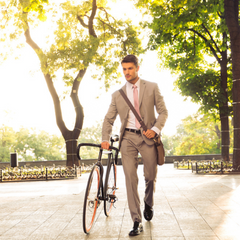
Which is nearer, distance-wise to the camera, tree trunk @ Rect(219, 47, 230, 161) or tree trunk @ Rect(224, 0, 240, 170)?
tree trunk @ Rect(224, 0, 240, 170)

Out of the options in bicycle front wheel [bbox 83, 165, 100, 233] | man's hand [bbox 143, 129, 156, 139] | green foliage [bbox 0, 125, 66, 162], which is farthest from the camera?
green foliage [bbox 0, 125, 66, 162]

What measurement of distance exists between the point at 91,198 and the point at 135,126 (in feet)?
3.63

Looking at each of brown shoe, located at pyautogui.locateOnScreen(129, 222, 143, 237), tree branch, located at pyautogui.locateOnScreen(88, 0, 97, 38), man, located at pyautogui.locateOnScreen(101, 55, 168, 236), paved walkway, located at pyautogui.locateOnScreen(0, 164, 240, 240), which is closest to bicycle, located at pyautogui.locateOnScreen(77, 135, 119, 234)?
paved walkway, located at pyautogui.locateOnScreen(0, 164, 240, 240)

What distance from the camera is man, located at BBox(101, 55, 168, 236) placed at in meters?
4.59

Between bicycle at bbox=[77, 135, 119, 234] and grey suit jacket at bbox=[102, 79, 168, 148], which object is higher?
grey suit jacket at bbox=[102, 79, 168, 148]

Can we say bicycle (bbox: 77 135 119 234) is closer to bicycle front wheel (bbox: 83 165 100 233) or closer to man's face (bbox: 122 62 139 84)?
bicycle front wheel (bbox: 83 165 100 233)

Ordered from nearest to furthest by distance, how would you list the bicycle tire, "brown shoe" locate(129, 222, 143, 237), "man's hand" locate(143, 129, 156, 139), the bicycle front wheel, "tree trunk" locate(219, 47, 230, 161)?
"brown shoe" locate(129, 222, 143, 237) < the bicycle front wheel < "man's hand" locate(143, 129, 156, 139) < the bicycle tire < "tree trunk" locate(219, 47, 230, 161)

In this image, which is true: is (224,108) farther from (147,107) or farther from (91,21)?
(147,107)

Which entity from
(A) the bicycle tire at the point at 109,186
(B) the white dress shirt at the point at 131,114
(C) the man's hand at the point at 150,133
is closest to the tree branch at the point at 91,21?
(A) the bicycle tire at the point at 109,186

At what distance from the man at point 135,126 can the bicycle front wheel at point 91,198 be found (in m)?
0.39

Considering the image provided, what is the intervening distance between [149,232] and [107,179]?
96cm

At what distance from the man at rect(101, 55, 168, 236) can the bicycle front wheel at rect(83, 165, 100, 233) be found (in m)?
0.39

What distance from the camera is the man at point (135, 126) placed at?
4586 millimetres

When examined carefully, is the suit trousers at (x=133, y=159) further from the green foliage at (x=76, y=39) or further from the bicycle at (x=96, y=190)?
the green foliage at (x=76, y=39)
